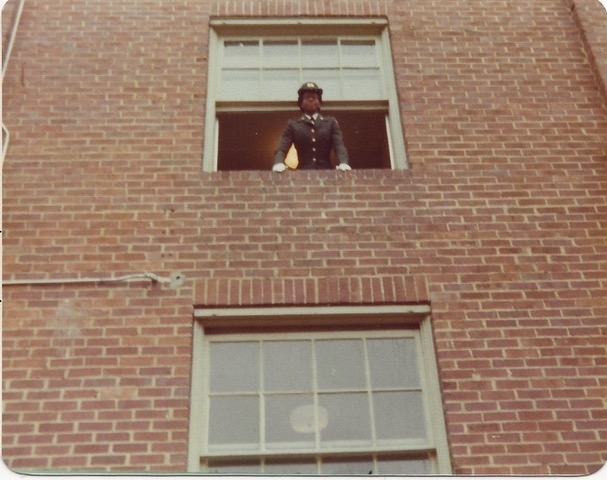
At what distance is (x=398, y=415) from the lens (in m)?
4.95

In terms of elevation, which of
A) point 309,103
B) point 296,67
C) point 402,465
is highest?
point 296,67

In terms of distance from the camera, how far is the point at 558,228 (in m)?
5.74

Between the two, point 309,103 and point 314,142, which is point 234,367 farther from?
point 309,103

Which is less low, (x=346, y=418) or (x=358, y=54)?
A: (x=358, y=54)

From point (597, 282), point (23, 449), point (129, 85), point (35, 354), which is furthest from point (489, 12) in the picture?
point (23, 449)

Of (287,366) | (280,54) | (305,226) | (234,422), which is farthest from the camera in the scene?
(280,54)

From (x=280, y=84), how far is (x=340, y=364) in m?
3.05

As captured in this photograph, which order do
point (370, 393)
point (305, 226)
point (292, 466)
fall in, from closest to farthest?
point (292, 466)
point (370, 393)
point (305, 226)

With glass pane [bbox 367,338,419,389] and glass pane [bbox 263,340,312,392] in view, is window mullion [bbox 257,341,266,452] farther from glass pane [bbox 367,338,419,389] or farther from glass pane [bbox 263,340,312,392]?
glass pane [bbox 367,338,419,389]

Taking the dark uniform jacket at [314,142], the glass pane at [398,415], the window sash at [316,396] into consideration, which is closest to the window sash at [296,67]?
the dark uniform jacket at [314,142]

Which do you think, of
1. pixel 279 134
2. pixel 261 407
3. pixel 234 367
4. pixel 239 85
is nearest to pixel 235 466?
pixel 261 407

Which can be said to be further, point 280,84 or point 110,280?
point 280,84

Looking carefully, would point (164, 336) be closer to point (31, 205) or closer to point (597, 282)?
point (31, 205)

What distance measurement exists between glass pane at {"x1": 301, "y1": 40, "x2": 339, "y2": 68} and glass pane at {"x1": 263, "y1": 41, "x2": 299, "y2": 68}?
80 mm
